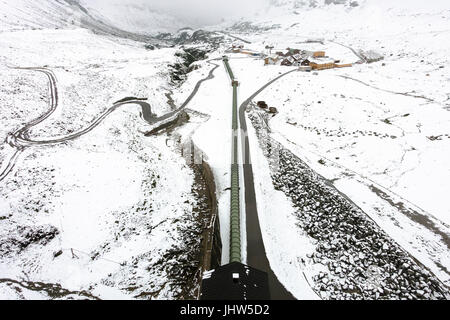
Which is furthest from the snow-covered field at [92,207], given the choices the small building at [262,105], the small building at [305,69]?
the small building at [305,69]

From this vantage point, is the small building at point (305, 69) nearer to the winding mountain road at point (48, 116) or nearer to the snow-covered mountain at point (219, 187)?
the snow-covered mountain at point (219, 187)

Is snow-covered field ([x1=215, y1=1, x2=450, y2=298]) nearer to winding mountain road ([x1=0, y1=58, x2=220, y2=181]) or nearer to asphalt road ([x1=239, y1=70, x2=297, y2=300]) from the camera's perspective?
asphalt road ([x1=239, y1=70, x2=297, y2=300])

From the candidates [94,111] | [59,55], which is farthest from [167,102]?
[59,55]

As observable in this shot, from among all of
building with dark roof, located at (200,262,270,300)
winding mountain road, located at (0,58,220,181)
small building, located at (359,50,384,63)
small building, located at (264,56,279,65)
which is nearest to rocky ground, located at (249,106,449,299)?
building with dark roof, located at (200,262,270,300)

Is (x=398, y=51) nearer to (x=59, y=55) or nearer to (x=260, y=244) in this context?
(x=260, y=244)

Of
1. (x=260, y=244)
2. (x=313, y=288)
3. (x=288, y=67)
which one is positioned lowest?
(x=313, y=288)

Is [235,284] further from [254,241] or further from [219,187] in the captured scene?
[219,187]

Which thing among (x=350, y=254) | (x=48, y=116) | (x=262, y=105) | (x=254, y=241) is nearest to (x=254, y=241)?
(x=254, y=241)

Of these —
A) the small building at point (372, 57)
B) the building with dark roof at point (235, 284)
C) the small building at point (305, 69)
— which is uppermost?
the small building at point (372, 57)
